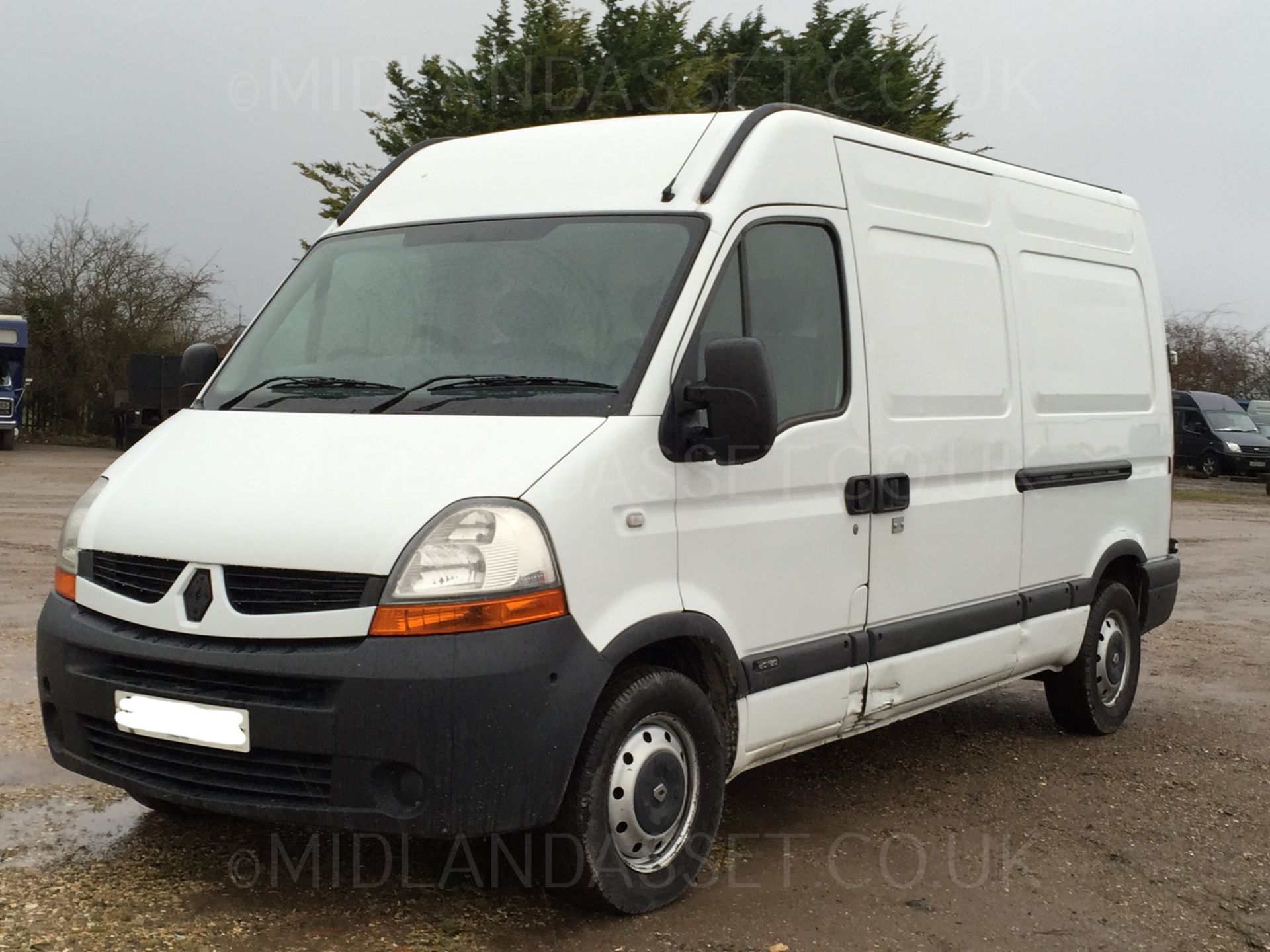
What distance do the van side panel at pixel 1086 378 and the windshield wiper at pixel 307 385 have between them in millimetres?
2954

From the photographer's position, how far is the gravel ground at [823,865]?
4.30m

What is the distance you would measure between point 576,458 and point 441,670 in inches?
27.5

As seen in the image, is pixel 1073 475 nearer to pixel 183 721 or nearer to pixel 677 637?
pixel 677 637

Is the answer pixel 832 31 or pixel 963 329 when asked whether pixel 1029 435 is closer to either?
pixel 963 329

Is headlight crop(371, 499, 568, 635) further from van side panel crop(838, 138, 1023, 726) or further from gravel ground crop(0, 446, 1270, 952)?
van side panel crop(838, 138, 1023, 726)

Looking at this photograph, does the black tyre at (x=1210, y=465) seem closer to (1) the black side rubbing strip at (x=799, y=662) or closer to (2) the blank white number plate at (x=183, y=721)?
(1) the black side rubbing strip at (x=799, y=662)

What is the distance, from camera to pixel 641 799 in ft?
14.3

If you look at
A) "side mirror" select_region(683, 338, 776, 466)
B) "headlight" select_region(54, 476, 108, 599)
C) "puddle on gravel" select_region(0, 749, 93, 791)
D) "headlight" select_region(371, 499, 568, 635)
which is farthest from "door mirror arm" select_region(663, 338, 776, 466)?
"puddle on gravel" select_region(0, 749, 93, 791)

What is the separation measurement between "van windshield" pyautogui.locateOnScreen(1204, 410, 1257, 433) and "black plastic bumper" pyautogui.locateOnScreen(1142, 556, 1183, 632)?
29.1m

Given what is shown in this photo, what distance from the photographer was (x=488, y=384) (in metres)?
4.52

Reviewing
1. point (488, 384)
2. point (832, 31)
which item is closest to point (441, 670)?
point (488, 384)

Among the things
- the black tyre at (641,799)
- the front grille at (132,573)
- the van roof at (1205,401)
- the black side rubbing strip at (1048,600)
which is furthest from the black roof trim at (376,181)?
the van roof at (1205,401)

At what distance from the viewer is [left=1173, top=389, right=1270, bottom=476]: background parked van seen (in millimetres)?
34375

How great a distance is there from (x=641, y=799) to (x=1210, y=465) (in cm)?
3374
